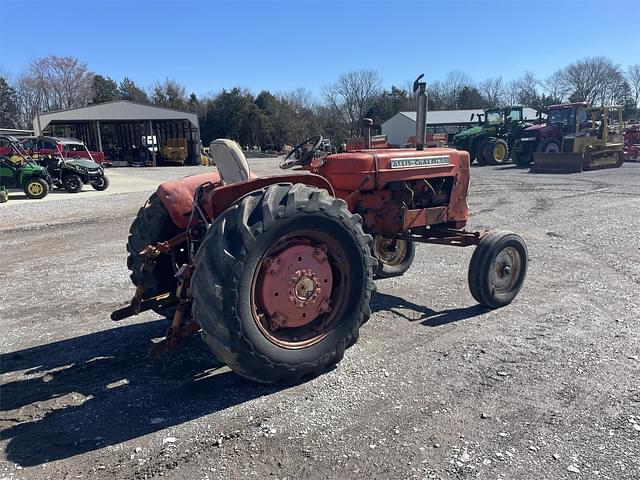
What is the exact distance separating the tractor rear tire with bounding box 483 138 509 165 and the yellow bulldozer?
3.18 m

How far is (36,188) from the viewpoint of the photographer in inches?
621

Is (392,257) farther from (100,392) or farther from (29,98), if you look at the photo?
(29,98)

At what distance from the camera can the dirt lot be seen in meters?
2.65

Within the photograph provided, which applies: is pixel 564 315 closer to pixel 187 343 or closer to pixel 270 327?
pixel 270 327

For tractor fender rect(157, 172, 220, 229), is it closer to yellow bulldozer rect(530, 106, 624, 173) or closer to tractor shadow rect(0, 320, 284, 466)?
tractor shadow rect(0, 320, 284, 466)

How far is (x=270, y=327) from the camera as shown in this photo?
3.35m

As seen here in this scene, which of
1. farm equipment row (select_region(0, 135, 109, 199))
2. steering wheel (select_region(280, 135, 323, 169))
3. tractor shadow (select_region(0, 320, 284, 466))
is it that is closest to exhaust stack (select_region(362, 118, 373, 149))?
steering wheel (select_region(280, 135, 323, 169))

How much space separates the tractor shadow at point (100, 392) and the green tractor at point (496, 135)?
21.7m

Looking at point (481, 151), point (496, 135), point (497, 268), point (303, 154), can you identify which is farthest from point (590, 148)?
point (303, 154)

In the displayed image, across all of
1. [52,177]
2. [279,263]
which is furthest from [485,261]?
[52,177]

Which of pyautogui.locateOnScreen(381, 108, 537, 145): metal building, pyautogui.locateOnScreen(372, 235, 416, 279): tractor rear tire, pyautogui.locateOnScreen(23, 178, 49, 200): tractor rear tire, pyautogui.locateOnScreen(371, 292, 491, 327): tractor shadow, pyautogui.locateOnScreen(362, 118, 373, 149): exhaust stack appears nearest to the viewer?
pyautogui.locateOnScreen(371, 292, 491, 327): tractor shadow

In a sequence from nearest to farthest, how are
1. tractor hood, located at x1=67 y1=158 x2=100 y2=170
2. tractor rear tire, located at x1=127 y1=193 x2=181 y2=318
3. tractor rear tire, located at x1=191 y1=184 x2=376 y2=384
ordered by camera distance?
tractor rear tire, located at x1=191 y1=184 x2=376 y2=384
tractor rear tire, located at x1=127 y1=193 x2=181 y2=318
tractor hood, located at x1=67 y1=158 x2=100 y2=170

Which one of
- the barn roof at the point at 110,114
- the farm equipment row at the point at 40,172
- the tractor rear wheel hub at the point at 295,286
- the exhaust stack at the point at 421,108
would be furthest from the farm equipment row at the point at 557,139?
the barn roof at the point at 110,114

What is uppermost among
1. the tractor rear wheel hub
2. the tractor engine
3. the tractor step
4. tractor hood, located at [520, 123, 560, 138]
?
tractor hood, located at [520, 123, 560, 138]
